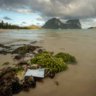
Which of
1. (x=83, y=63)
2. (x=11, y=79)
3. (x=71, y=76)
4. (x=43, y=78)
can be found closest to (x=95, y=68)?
(x=83, y=63)

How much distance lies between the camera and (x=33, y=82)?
7.58 metres

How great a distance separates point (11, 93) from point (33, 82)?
46.1 inches

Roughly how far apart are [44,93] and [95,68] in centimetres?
454

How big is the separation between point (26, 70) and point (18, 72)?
1.73 feet

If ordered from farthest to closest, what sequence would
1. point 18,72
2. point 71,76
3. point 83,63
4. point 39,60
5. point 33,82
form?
point 83,63
point 39,60
point 71,76
point 18,72
point 33,82

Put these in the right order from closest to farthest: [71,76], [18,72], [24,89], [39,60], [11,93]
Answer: [11,93]
[24,89]
[18,72]
[71,76]
[39,60]

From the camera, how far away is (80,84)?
7.93 m

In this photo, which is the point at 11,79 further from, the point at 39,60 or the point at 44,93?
the point at 39,60

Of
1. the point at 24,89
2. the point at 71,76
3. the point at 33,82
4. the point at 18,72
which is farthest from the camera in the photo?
the point at 71,76

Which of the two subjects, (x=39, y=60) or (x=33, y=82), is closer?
(x=33, y=82)

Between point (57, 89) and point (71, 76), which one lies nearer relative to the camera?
point (57, 89)

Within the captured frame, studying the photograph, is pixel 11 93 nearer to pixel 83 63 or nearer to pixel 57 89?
pixel 57 89

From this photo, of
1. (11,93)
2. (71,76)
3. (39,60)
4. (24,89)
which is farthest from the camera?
(39,60)

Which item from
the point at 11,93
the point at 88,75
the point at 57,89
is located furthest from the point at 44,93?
the point at 88,75
